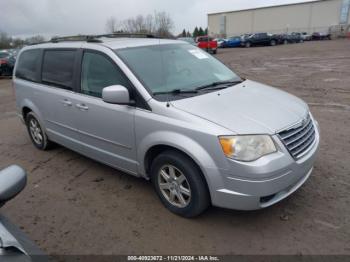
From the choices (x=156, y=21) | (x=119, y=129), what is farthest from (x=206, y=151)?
(x=156, y=21)

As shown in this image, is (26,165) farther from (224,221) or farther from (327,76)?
(327,76)

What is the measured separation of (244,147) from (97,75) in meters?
2.12

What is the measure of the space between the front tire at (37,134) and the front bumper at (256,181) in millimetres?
3477

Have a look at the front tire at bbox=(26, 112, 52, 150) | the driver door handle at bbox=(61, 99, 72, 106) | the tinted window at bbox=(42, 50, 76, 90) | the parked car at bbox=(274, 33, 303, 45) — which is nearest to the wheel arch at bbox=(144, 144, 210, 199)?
the driver door handle at bbox=(61, 99, 72, 106)

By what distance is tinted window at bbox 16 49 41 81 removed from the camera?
5.01m

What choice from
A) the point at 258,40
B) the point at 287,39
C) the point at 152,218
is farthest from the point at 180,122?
the point at 287,39

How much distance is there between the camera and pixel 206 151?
276cm

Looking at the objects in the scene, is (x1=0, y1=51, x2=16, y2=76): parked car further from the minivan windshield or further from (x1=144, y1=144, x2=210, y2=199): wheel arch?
(x1=144, y1=144, x2=210, y2=199): wheel arch

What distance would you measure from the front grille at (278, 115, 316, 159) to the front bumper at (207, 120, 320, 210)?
7cm

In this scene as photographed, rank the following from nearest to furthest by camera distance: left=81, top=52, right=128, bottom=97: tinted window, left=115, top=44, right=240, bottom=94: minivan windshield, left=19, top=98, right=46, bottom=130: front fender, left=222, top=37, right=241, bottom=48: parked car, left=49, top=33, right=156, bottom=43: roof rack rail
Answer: left=115, top=44, right=240, bottom=94: minivan windshield → left=81, top=52, right=128, bottom=97: tinted window → left=49, top=33, right=156, bottom=43: roof rack rail → left=19, top=98, right=46, bottom=130: front fender → left=222, top=37, right=241, bottom=48: parked car

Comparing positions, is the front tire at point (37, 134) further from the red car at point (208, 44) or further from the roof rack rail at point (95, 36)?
the red car at point (208, 44)

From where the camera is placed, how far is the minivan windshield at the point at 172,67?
Answer: 342 cm

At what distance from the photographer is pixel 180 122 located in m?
2.91

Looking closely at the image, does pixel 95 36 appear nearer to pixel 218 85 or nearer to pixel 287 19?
pixel 218 85
